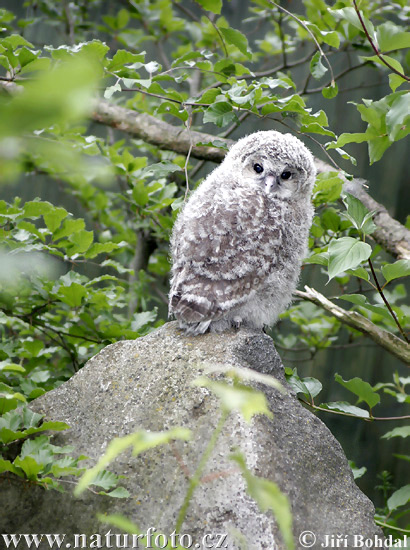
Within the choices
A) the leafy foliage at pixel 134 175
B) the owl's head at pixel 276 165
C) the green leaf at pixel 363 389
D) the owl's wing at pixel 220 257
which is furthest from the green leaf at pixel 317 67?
the green leaf at pixel 363 389

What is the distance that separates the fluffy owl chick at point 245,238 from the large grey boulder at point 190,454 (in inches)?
3.8

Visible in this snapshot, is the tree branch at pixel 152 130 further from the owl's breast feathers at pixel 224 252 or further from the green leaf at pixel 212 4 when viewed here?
the owl's breast feathers at pixel 224 252

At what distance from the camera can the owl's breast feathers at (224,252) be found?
4.50 ft

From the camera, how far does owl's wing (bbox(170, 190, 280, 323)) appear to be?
1367 millimetres

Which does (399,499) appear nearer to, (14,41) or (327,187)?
(327,187)

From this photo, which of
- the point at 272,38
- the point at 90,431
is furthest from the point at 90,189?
the point at 90,431

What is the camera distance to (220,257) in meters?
1.40

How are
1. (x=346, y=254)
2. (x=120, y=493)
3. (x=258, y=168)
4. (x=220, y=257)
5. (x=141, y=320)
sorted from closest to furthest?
1. (x=120, y=493)
2. (x=346, y=254)
3. (x=220, y=257)
4. (x=258, y=168)
5. (x=141, y=320)

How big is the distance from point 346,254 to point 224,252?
0.35 metres

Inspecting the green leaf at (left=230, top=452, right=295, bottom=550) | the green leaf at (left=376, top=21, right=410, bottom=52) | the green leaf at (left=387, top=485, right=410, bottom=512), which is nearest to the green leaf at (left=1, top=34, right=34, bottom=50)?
the green leaf at (left=376, top=21, right=410, bottom=52)

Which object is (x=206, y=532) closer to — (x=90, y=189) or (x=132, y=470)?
(x=132, y=470)

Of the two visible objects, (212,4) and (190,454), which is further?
(212,4)

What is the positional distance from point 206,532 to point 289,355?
225cm

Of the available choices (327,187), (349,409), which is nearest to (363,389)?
(349,409)
